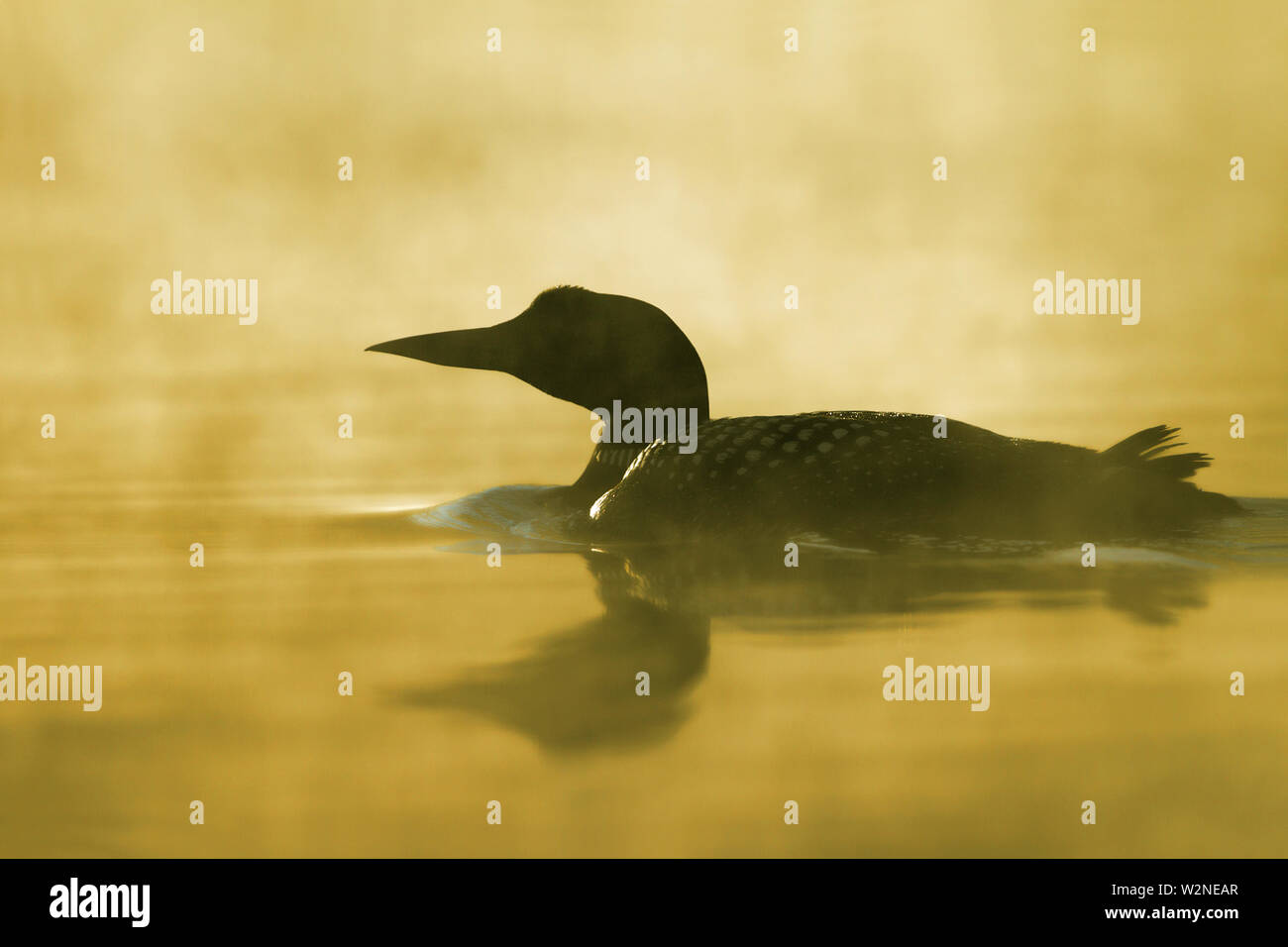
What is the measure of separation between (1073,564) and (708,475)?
1.10 meters

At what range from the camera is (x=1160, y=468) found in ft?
10.8

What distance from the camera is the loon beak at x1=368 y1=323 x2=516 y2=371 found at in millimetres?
4293

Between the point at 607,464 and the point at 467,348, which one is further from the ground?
the point at 467,348

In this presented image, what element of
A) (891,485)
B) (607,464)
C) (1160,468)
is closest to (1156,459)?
(1160,468)

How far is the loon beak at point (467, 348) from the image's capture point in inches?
169

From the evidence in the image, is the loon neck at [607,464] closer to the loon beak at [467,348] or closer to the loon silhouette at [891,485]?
the loon silhouette at [891,485]

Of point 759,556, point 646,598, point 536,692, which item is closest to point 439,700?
point 536,692

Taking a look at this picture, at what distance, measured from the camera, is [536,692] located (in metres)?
2.13

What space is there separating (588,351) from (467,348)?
457mm

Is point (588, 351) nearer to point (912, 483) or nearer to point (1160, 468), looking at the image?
point (912, 483)

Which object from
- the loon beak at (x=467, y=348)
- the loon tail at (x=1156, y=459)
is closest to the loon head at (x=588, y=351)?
the loon beak at (x=467, y=348)

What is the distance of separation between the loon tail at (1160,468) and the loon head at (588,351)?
156 cm

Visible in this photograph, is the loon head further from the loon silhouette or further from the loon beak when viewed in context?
the loon silhouette

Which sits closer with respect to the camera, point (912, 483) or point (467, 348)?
point (912, 483)
